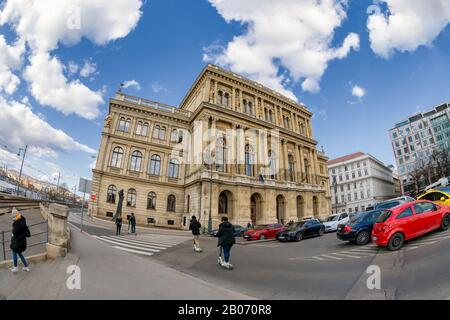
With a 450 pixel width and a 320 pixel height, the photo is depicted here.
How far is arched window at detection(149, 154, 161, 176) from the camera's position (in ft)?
108

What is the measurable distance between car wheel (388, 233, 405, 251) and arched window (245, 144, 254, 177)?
25848 millimetres

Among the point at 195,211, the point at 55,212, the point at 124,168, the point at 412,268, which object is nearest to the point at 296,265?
the point at 412,268

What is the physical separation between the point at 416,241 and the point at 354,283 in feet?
17.9

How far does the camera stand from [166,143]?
113 feet

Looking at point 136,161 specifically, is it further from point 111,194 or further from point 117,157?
point 111,194

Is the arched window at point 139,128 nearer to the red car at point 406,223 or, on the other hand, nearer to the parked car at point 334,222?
the parked car at point 334,222

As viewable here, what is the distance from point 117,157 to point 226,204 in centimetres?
1704

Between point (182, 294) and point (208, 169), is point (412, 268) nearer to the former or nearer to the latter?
point (182, 294)

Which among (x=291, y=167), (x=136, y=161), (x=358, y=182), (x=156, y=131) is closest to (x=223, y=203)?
(x=136, y=161)

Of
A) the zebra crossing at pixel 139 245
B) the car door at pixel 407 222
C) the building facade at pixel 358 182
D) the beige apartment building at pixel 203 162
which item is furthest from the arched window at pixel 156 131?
the building facade at pixel 358 182

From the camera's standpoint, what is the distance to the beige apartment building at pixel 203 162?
2942 cm

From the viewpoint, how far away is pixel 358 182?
77.3m

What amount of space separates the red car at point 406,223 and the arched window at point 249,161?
25.1 metres

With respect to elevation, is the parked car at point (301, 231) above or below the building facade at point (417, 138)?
below
